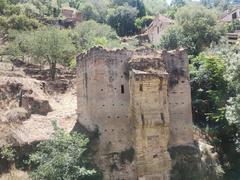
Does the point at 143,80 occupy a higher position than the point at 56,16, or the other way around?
the point at 56,16

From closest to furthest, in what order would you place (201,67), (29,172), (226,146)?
1. (29,172)
2. (226,146)
3. (201,67)

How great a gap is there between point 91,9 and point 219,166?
2006 inches

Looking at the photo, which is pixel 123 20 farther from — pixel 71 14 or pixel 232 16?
pixel 232 16

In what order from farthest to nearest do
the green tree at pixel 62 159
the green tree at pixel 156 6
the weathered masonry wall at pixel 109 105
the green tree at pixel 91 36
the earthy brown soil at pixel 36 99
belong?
the green tree at pixel 156 6 → the green tree at pixel 91 36 → the earthy brown soil at pixel 36 99 → the weathered masonry wall at pixel 109 105 → the green tree at pixel 62 159

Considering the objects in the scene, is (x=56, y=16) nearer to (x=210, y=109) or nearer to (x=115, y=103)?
(x=210, y=109)

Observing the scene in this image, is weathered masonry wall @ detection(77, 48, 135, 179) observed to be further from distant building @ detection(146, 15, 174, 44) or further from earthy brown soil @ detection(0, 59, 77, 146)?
distant building @ detection(146, 15, 174, 44)

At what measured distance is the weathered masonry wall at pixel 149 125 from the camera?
2320cm

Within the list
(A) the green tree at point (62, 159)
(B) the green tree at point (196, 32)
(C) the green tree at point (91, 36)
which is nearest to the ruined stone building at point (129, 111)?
(A) the green tree at point (62, 159)

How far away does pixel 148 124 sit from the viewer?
23281mm

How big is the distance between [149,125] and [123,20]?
45445 mm

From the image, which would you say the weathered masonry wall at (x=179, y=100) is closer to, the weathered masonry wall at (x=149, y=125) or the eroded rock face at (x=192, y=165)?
the eroded rock face at (x=192, y=165)

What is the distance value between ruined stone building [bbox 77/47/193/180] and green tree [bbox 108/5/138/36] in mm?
42209

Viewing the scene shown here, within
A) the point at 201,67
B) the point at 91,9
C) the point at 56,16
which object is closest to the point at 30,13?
the point at 56,16

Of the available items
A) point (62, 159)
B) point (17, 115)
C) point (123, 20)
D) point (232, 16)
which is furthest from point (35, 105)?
point (232, 16)
